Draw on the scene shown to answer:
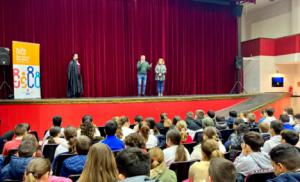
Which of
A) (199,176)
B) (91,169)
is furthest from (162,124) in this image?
(91,169)

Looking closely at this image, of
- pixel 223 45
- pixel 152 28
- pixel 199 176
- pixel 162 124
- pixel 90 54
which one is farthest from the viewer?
pixel 223 45

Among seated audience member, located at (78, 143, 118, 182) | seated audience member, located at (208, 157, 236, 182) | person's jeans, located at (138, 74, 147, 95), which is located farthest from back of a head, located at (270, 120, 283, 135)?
person's jeans, located at (138, 74, 147, 95)

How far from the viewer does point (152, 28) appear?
11.5 metres

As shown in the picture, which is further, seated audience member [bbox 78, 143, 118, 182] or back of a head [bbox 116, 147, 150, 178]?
seated audience member [bbox 78, 143, 118, 182]

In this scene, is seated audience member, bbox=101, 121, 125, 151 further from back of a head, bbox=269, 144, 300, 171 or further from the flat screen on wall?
the flat screen on wall

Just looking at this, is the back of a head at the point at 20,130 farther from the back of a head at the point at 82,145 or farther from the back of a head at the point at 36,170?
the back of a head at the point at 36,170

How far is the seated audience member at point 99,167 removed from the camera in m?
1.84

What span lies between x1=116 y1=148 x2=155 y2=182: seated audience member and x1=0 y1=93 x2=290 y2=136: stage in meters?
6.32

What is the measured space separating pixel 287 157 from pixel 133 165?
968 millimetres

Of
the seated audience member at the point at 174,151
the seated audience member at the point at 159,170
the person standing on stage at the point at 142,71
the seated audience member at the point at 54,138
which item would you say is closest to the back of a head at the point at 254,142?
the seated audience member at the point at 174,151

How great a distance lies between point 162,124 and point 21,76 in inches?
172

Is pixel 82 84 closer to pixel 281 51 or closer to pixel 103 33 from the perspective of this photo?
pixel 103 33

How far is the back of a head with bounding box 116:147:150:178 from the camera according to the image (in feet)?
5.13

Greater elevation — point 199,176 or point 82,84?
point 82,84
